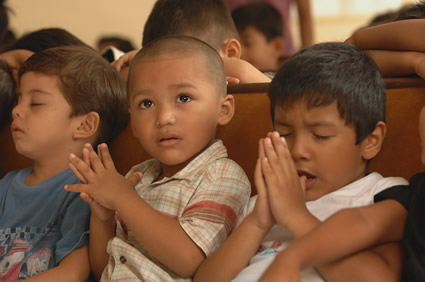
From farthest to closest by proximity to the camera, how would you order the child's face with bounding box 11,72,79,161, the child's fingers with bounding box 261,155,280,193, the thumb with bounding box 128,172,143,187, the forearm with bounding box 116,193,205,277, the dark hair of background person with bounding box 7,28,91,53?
the dark hair of background person with bounding box 7,28,91,53, the child's face with bounding box 11,72,79,161, the thumb with bounding box 128,172,143,187, the forearm with bounding box 116,193,205,277, the child's fingers with bounding box 261,155,280,193

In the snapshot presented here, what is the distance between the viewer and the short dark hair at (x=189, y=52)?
1.50 m

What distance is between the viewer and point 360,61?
4.43 ft

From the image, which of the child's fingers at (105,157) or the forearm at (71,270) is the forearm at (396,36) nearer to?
the child's fingers at (105,157)

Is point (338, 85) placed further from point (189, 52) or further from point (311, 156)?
point (189, 52)

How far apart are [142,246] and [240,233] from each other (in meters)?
0.30

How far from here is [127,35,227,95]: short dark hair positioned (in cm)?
150

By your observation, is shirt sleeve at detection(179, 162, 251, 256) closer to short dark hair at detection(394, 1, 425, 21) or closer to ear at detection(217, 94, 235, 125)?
Answer: ear at detection(217, 94, 235, 125)

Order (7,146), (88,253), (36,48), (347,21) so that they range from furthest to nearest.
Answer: (347,21)
(36,48)
(7,146)
(88,253)

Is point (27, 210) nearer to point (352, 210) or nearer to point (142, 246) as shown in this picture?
point (142, 246)

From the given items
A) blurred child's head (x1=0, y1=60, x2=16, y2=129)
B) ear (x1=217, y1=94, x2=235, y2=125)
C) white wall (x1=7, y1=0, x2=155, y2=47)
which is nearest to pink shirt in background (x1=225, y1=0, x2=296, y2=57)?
white wall (x1=7, y1=0, x2=155, y2=47)

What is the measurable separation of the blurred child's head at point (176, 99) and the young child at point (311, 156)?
19 cm

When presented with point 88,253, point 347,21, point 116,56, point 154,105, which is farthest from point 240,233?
point 347,21

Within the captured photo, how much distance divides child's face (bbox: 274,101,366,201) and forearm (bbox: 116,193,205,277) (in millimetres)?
297

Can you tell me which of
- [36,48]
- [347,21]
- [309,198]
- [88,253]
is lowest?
[347,21]
